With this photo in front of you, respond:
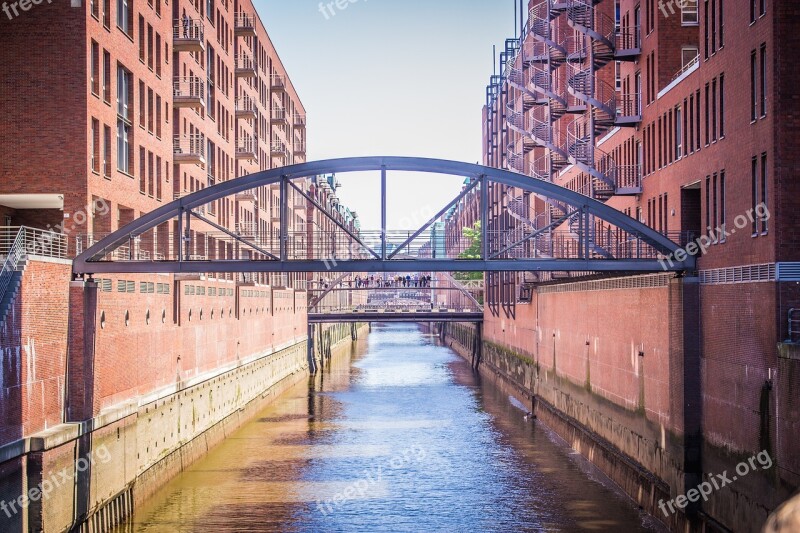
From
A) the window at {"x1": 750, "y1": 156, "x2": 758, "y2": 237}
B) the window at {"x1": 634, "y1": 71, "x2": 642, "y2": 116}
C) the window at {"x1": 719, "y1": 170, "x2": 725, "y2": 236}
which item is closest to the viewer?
the window at {"x1": 750, "y1": 156, "x2": 758, "y2": 237}

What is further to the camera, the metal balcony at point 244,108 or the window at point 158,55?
the metal balcony at point 244,108

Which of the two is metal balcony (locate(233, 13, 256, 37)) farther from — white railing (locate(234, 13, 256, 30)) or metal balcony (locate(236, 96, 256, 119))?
metal balcony (locate(236, 96, 256, 119))

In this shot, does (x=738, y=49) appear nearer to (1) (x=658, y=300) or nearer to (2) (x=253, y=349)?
(1) (x=658, y=300)

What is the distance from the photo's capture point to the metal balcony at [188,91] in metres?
35.1

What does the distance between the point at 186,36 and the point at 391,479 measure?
2056cm

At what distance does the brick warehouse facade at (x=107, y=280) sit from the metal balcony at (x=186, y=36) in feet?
0.23

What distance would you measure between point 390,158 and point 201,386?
42.2ft

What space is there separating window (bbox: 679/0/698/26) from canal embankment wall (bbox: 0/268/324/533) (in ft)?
58.9

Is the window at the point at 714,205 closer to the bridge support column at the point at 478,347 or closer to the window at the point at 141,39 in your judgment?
the window at the point at 141,39

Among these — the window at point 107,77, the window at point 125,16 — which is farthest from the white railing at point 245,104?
the window at point 107,77

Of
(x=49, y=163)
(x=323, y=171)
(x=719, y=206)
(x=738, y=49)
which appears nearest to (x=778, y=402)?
(x=719, y=206)

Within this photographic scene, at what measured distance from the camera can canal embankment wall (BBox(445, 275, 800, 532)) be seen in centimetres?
1661

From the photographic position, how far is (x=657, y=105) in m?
27.7

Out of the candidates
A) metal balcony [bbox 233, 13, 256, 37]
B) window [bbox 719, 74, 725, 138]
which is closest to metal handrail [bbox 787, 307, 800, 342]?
window [bbox 719, 74, 725, 138]
